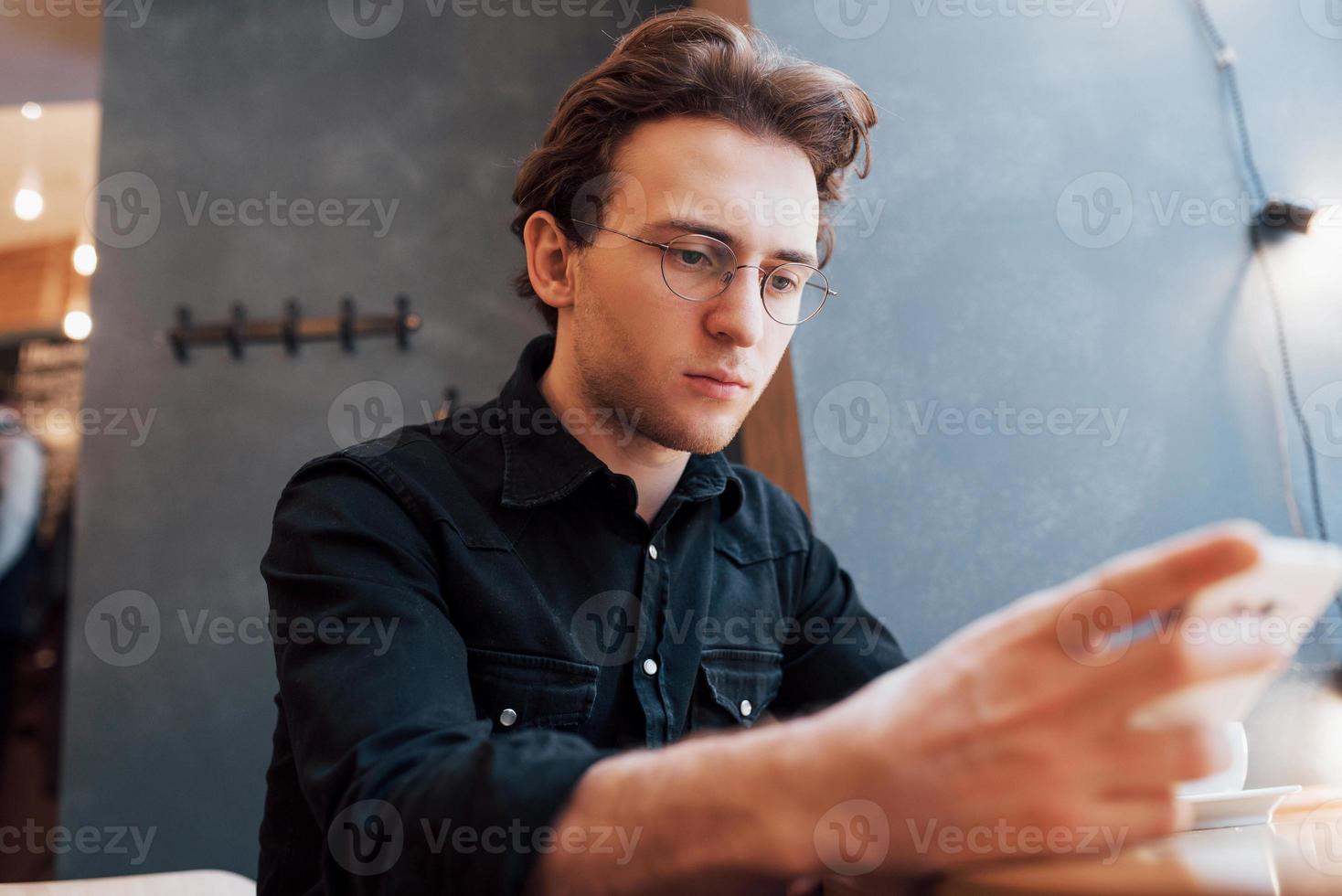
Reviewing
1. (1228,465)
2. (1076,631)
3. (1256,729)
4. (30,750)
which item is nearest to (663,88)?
(1076,631)

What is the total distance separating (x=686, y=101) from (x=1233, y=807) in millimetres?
1085

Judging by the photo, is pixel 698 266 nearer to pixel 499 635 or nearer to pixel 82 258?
pixel 499 635

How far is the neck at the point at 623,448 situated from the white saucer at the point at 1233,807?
30.8 inches

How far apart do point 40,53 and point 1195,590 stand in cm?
421

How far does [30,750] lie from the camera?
4195 mm

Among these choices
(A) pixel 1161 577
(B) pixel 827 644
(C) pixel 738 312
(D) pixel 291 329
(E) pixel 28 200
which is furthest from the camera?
(E) pixel 28 200

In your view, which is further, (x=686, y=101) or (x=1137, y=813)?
(x=686, y=101)

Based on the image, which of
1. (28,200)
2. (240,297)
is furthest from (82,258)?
(240,297)

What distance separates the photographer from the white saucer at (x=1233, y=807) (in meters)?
0.71

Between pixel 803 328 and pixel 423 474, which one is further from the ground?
pixel 803 328

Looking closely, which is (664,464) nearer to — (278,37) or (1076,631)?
(1076,631)

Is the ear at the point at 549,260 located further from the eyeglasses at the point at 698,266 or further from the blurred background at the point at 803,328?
the blurred background at the point at 803,328

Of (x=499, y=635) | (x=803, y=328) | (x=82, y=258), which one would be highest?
(x=82, y=258)

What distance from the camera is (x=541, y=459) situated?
129cm
